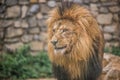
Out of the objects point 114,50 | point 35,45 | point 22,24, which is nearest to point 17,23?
point 22,24

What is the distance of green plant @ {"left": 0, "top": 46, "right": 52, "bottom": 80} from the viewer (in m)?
6.54

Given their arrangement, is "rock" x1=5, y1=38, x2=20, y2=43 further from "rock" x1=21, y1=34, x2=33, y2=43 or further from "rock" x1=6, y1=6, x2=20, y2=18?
"rock" x1=6, y1=6, x2=20, y2=18

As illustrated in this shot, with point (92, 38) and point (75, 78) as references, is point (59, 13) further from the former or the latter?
point (75, 78)

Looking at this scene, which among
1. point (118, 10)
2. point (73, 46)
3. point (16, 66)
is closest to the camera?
point (73, 46)

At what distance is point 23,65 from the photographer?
6.72 meters

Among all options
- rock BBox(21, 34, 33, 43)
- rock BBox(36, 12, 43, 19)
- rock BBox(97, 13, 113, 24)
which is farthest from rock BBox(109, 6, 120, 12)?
rock BBox(21, 34, 33, 43)

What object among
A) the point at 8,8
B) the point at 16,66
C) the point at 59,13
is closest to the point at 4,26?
the point at 8,8

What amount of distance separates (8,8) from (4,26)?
14.7 inches

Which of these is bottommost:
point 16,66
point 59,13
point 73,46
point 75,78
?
point 16,66

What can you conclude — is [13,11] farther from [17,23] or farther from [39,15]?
[39,15]

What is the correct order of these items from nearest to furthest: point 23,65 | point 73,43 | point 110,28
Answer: point 73,43 → point 23,65 → point 110,28

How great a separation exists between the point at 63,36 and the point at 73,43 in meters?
0.09

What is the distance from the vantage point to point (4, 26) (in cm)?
699

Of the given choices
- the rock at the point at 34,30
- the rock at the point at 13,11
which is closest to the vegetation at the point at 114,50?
the rock at the point at 34,30
